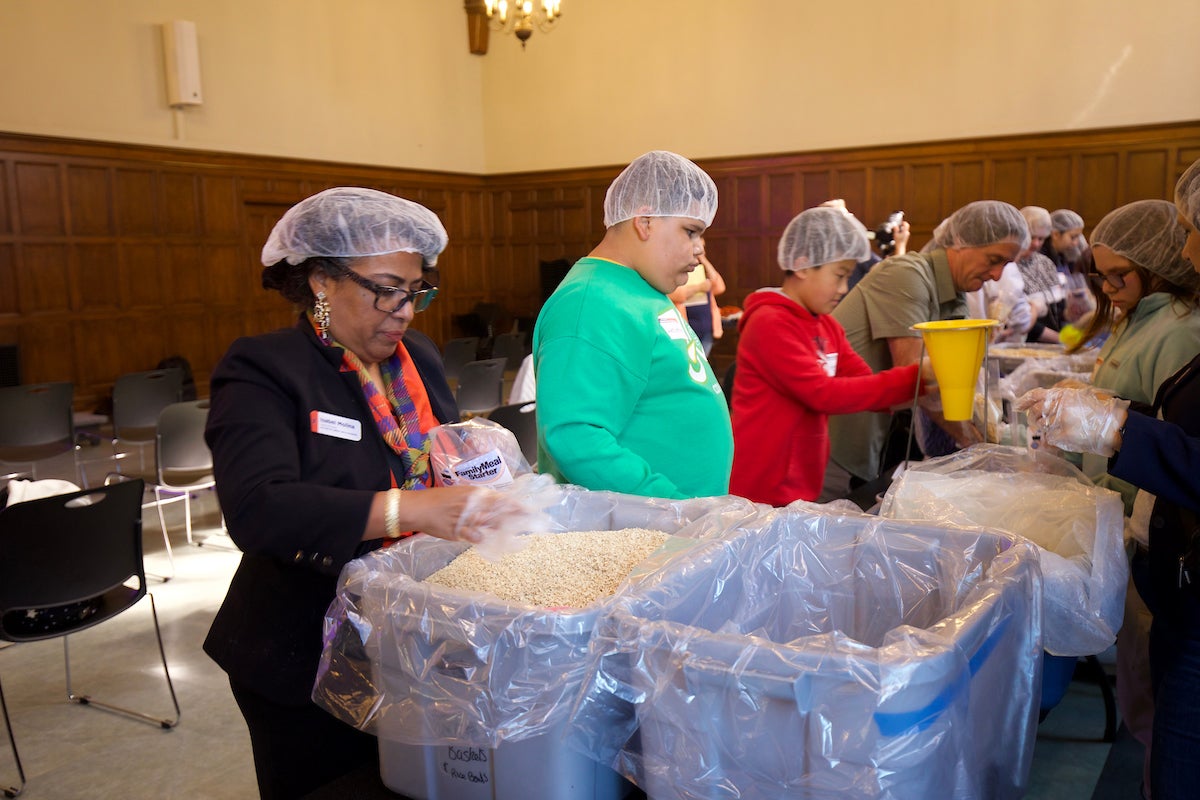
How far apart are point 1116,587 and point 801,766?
91cm

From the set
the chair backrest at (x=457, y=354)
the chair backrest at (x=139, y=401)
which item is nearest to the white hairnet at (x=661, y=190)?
the chair backrest at (x=139, y=401)

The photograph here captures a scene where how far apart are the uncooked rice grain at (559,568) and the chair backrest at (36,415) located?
15.4 feet

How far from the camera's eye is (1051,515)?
170cm

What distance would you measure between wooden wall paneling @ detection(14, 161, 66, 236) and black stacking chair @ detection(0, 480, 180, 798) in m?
5.91

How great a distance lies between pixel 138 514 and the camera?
2.93 metres

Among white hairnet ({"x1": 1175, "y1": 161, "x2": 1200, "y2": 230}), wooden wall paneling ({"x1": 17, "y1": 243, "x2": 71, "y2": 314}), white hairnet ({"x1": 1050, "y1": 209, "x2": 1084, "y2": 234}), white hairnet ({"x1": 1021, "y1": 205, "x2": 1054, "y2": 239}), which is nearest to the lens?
white hairnet ({"x1": 1175, "y1": 161, "x2": 1200, "y2": 230})

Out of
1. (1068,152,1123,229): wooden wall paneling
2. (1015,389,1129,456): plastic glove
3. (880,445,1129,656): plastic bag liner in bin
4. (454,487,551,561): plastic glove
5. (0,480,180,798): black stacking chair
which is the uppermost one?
(1068,152,1123,229): wooden wall paneling

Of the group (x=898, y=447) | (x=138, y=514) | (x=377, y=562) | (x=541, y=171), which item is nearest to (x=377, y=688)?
(x=377, y=562)

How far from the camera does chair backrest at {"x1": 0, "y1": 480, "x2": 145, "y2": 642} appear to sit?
2.66 m

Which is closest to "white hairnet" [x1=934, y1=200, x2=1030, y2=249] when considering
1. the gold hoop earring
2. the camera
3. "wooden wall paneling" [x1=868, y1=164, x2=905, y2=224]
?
the camera

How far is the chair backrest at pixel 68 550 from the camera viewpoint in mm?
2658

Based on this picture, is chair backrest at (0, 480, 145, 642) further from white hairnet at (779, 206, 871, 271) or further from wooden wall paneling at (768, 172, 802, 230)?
wooden wall paneling at (768, 172, 802, 230)

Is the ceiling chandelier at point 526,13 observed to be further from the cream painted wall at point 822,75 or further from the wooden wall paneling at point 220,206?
the wooden wall paneling at point 220,206

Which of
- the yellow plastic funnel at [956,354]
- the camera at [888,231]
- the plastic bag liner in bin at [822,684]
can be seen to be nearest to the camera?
the plastic bag liner in bin at [822,684]
